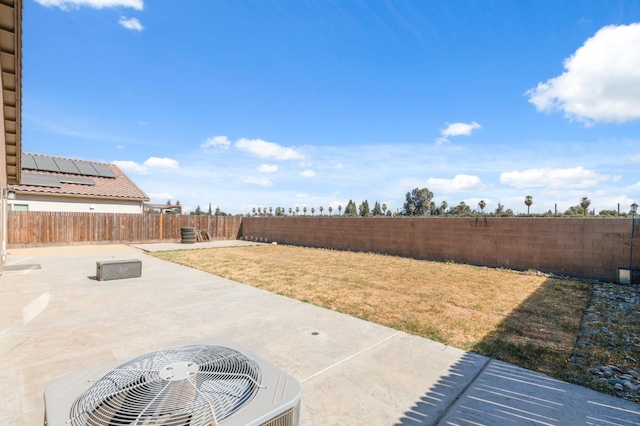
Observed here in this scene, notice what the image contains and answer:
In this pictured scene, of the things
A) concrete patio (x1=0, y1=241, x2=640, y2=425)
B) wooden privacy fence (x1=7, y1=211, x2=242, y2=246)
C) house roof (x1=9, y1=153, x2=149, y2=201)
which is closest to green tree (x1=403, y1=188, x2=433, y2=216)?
wooden privacy fence (x1=7, y1=211, x2=242, y2=246)

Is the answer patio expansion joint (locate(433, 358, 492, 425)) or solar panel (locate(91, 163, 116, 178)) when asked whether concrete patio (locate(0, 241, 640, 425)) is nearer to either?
patio expansion joint (locate(433, 358, 492, 425))

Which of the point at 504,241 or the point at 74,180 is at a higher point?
the point at 74,180

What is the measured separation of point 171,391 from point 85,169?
2407 centimetres

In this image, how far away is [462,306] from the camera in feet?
18.1

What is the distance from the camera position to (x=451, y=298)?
6090 millimetres

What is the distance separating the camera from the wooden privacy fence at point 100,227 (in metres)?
14.3

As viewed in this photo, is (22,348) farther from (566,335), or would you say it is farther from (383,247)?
(383,247)

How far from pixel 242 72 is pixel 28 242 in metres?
13.5

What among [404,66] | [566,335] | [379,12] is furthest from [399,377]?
[404,66]

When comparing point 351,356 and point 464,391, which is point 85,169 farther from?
point 464,391

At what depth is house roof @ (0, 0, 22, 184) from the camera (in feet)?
12.6

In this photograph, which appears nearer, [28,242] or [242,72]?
[242,72]

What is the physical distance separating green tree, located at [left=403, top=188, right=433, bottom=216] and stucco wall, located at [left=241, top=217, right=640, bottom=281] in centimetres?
3691

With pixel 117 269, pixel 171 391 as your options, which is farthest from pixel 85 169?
pixel 171 391
